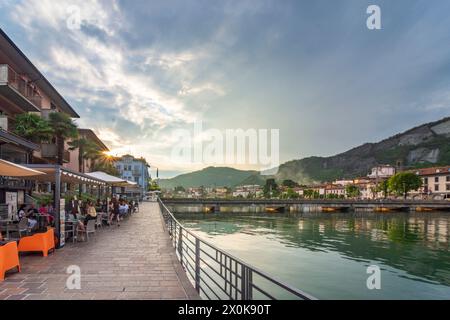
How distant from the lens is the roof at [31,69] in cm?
1893

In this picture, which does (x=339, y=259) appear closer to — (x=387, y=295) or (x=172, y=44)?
(x=387, y=295)

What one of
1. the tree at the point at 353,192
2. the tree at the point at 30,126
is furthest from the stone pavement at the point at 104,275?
the tree at the point at 353,192

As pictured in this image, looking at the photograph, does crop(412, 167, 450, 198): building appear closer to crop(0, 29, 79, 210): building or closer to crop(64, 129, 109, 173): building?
crop(64, 129, 109, 173): building

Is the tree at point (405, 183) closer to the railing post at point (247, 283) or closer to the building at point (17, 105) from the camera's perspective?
the building at point (17, 105)

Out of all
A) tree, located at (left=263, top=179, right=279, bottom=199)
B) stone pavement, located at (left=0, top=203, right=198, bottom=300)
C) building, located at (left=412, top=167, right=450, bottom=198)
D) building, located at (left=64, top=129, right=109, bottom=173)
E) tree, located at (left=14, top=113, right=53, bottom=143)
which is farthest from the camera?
tree, located at (left=263, top=179, right=279, bottom=199)

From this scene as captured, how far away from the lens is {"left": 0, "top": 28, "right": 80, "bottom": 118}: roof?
62.1 ft

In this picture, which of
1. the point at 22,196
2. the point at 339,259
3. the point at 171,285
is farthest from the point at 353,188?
the point at 171,285

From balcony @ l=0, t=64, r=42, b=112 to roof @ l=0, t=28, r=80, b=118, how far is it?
34.9 inches

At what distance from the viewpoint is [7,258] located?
640cm

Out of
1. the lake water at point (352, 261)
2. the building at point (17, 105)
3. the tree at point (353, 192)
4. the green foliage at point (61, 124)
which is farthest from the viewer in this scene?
the tree at point (353, 192)

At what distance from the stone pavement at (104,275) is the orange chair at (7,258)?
0.65 ft

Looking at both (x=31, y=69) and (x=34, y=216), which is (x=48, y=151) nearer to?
(x=31, y=69)

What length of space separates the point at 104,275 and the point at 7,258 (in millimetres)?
1980

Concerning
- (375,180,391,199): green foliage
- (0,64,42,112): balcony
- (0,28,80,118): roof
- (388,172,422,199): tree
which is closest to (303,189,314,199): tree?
(375,180,391,199): green foliage
